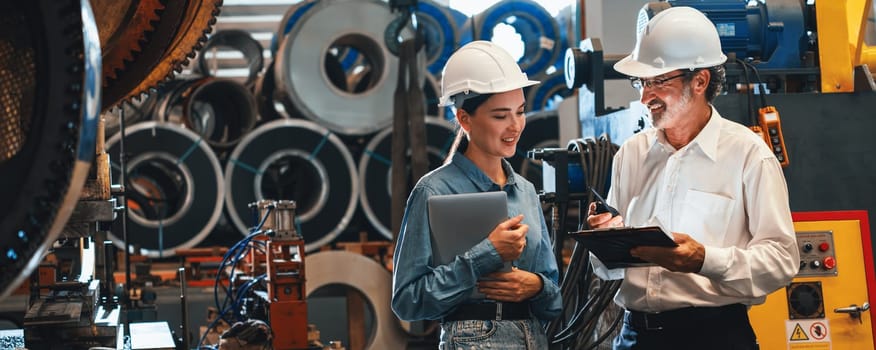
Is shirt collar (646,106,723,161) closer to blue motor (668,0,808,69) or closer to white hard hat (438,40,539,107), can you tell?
white hard hat (438,40,539,107)

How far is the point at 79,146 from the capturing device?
3.15 feet

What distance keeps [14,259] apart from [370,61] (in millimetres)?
6914

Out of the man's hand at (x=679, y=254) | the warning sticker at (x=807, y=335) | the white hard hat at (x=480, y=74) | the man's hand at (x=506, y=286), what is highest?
the white hard hat at (x=480, y=74)

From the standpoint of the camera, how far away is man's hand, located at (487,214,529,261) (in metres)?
2.13

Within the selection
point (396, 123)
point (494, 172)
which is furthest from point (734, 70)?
point (396, 123)

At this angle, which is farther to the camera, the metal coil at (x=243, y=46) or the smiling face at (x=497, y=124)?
the metal coil at (x=243, y=46)

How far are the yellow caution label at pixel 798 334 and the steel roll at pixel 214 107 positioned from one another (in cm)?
486

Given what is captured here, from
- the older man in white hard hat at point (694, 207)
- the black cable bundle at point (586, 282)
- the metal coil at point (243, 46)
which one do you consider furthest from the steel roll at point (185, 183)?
the older man in white hard hat at point (694, 207)

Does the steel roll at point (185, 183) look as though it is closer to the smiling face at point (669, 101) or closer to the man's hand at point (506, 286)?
the smiling face at point (669, 101)

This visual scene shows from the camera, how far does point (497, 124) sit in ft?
7.37

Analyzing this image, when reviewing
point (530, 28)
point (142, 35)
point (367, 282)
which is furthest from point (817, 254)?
point (530, 28)

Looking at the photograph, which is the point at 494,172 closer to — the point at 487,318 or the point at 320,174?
the point at 487,318

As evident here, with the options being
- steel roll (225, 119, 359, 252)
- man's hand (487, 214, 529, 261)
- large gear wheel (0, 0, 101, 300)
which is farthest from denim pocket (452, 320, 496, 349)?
steel roll (225, 119, 359, 252)

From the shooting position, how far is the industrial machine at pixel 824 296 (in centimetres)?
315
